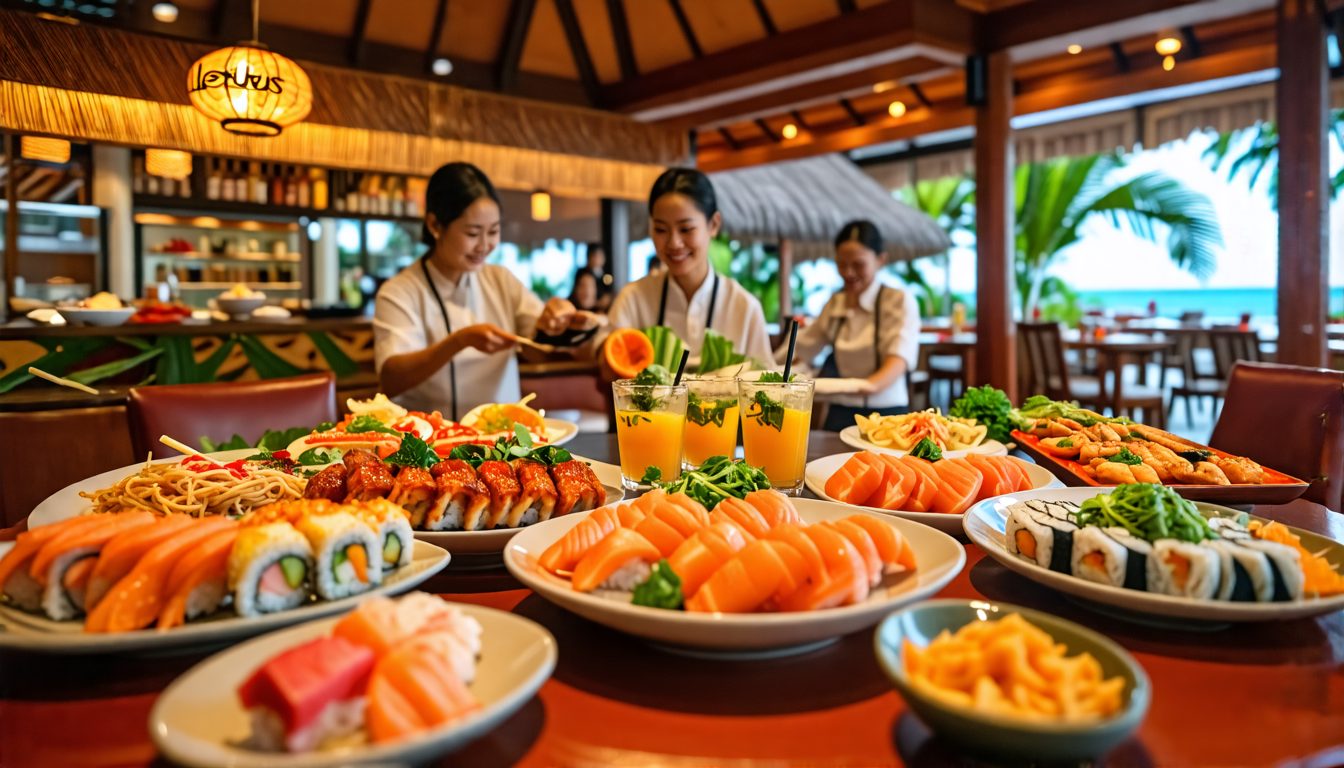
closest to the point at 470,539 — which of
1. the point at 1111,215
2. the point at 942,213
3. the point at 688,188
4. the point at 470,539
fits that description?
the point at 470,539

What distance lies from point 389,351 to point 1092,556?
2.72 m

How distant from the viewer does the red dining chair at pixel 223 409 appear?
2215 millimetres

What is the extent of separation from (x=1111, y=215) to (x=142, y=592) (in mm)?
12781

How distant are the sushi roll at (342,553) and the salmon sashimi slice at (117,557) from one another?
148mm

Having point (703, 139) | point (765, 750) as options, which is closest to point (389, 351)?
point (765, 750)

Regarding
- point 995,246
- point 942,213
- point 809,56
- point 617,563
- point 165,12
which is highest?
point 942,213

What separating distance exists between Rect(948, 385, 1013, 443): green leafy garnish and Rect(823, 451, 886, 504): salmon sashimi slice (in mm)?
911

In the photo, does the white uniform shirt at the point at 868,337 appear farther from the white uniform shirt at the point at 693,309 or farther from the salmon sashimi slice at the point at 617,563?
the salmon sashimi slice at the point at 617,563

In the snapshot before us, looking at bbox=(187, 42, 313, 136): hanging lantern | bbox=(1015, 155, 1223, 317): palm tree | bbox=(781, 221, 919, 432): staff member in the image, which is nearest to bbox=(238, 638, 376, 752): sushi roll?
bbox=(781, 221, 919, 432): staff member

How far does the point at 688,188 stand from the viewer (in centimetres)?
293

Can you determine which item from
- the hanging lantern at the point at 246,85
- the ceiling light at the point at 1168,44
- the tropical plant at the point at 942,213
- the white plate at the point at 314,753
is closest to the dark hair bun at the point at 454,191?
the hanging lantern at the point at 246,85

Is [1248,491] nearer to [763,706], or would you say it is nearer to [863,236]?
[763,706]

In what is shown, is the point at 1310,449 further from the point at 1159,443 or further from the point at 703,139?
the point at 703,139

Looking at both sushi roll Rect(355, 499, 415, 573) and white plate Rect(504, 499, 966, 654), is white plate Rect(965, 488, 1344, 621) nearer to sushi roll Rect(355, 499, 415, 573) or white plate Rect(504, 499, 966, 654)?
white plate Rect(504, 499, 966, 654)
